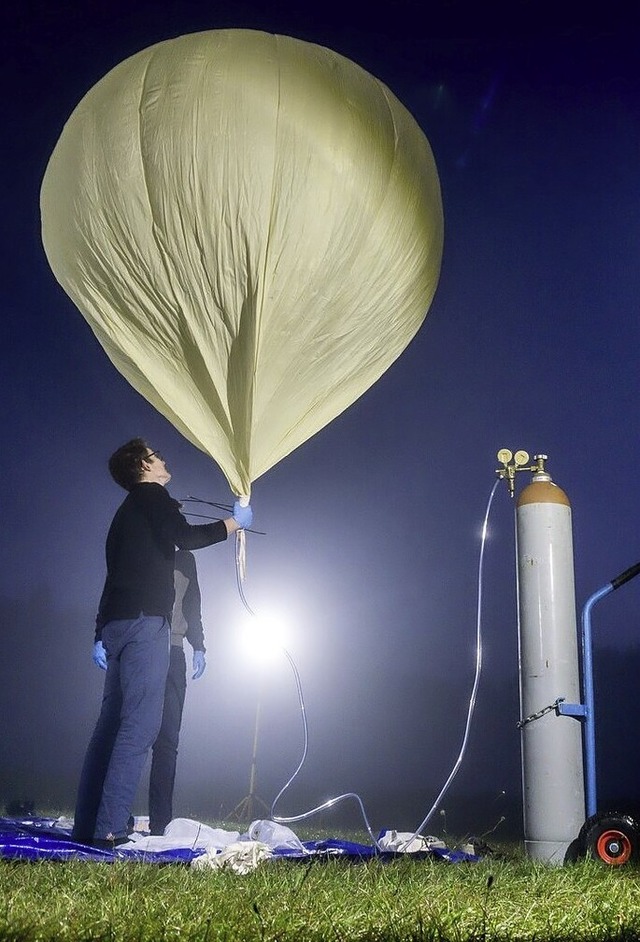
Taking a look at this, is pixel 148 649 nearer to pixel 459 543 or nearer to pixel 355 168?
pixel 355 168

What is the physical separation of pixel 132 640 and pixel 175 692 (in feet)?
3.29

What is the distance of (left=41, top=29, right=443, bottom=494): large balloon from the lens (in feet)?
9.39

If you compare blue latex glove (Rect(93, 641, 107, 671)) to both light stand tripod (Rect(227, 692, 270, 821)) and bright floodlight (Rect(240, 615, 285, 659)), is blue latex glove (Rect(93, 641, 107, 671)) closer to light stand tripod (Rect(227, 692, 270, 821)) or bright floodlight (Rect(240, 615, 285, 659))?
light stand tripod (Rect(227, 692, 270, 821))

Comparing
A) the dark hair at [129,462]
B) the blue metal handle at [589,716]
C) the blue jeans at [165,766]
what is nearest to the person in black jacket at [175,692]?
the blue jeans at [165,766]

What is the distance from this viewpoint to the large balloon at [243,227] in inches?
113

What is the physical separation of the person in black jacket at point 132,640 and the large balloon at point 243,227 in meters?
0.33

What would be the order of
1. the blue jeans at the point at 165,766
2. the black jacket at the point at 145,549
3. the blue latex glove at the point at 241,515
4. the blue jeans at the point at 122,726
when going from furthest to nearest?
the blue jeans at the point at 165,766
the blue latex glove at the point at 241,515
the black jacket at the point at 145,549
the blue jeans at the point at 122,726

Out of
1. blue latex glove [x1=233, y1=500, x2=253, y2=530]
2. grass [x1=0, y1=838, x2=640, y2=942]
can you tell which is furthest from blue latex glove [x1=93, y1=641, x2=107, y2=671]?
grass [x1=0, y1=838, x2=640, y2=942]

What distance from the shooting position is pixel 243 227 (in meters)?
2.86

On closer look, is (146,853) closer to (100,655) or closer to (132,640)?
(132,640)

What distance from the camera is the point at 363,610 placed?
6.38 meters

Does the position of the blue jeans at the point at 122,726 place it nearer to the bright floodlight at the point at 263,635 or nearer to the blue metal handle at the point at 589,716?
the blue metal handle at the point at 589,716

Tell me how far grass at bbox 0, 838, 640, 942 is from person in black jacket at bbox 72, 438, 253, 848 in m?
0.66

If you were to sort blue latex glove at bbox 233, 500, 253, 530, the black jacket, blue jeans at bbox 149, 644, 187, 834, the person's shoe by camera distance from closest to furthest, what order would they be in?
1. the person's shoe
2. the black jacket
3. blue latex glove at bbox 233, 500, 253, 530
4. blue jeans at bbox 149, 644, 187, 834
